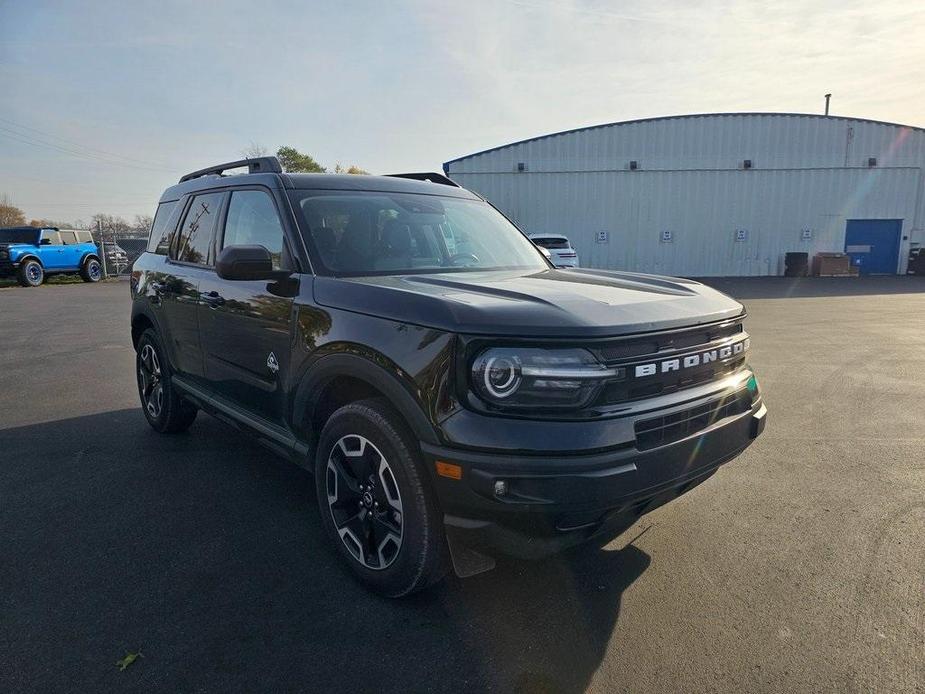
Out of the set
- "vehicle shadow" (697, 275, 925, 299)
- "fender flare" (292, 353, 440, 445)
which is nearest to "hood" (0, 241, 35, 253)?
"fender flare" (292, 353, 440, 445)

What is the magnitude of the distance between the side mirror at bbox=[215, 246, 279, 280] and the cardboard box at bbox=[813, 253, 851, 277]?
28144 mm

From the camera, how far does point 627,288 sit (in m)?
2.91

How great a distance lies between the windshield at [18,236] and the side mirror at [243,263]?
23027mm

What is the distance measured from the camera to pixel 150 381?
16.6 ft

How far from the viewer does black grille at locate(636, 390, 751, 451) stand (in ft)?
7.39

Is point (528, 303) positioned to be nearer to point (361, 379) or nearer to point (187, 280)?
point (361, 379)

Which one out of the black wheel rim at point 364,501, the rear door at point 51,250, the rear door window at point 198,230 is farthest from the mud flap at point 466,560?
the rear door at point 51,250

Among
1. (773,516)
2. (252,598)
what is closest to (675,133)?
(773,516)

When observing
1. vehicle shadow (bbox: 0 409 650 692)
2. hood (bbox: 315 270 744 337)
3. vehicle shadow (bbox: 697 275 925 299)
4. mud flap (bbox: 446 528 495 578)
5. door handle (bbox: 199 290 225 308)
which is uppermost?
hood (bbox: 315 270 744 337)

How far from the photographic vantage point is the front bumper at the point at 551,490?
206 cm

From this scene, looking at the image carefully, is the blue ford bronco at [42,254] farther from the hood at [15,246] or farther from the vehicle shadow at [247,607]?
the vehicle shadow at [247,607]

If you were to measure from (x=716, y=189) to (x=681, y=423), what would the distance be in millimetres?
26841

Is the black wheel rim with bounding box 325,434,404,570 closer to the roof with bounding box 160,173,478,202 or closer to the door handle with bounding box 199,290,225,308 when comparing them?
the door handle with bounding box 199,290,225,308

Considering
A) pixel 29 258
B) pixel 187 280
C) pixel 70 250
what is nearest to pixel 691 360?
pixel 187 280
